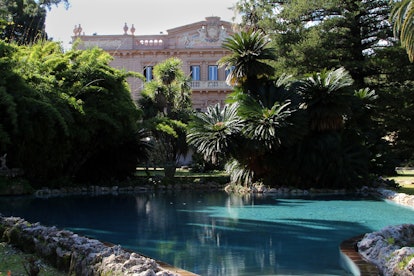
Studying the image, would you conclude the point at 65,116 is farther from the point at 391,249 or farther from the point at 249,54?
the point at 391,249

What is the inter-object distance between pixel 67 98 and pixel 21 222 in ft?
28.8

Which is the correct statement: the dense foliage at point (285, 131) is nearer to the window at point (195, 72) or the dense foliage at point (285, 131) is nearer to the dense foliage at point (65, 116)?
the dense foliage at point (65, 116)

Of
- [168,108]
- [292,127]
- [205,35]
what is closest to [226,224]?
[292,127]

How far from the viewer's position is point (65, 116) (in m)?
16.0

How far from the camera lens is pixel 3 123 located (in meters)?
14.6

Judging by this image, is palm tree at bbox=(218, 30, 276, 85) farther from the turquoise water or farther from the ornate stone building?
the ornate stone building

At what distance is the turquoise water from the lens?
6.92 metres

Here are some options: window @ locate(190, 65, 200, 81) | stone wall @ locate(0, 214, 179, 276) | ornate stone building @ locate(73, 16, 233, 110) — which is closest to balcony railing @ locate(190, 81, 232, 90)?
ornate stone building @ locate(73, 16, 233, 110)

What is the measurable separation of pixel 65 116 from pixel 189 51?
2211 centimetres

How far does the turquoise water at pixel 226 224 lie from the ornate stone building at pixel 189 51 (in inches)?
848

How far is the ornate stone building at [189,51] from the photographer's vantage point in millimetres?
36875

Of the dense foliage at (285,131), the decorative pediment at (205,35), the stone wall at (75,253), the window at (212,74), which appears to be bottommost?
the stone wall at (75,253)

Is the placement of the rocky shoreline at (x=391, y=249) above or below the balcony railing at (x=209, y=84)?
below

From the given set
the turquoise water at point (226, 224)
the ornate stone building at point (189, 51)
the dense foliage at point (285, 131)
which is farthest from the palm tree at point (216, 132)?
the ornate stone building at point (189, 51)
